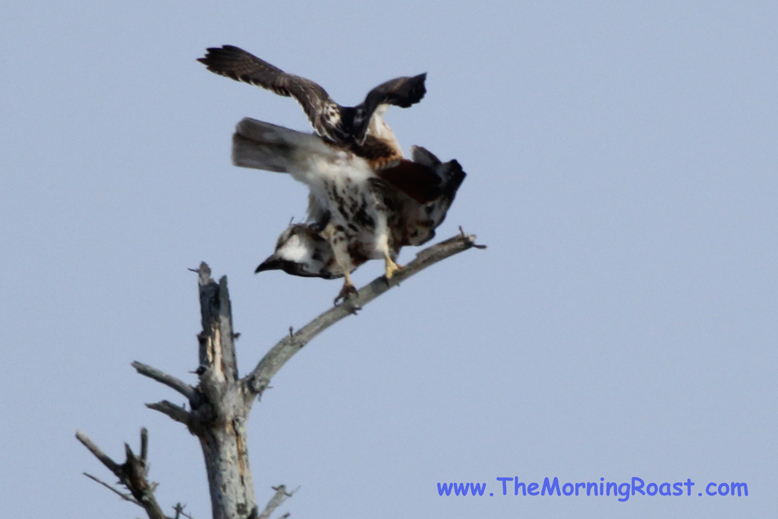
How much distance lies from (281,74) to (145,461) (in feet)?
11.6

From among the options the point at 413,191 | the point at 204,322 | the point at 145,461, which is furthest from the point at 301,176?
the point at 145,461

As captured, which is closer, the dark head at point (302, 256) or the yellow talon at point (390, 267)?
the yellow talon at point (390, 267)

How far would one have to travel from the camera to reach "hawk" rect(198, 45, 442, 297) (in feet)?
24.9

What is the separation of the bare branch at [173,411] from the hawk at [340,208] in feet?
7.11

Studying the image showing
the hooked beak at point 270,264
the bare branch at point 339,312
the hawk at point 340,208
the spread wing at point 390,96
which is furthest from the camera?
the hooked beak at point 270,264

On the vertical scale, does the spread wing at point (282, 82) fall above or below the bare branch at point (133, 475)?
above

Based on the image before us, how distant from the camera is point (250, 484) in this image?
21.9 feet

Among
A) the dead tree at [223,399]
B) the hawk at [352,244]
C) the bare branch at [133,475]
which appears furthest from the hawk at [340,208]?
the bare branch at [133,475]

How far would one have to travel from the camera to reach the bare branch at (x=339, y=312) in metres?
6.85

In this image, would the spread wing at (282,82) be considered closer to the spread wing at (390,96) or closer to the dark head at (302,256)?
the spread wing at (390,96)

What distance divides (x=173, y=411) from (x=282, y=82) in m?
2.77

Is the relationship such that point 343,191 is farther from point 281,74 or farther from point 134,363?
point 134,363

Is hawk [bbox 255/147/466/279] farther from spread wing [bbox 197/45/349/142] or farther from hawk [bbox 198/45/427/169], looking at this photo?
spread wing [bbox 197/45/349/142]

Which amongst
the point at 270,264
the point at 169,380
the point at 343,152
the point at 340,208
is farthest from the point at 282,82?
the point at 169,380
